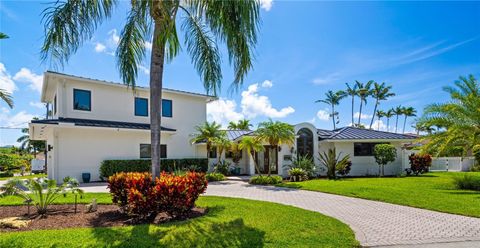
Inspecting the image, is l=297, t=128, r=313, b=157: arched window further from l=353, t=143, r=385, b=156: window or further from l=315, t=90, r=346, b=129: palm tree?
l=315, t=90, r=346, b=129: palm tree

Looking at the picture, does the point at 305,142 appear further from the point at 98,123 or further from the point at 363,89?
the point at 363,89

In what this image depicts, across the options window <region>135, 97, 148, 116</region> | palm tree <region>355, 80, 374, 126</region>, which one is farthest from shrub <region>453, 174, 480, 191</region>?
palm tree <region>355, 80, 374, 126</region>

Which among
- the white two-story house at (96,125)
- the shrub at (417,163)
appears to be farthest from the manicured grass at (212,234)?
the shrub at (417,163)

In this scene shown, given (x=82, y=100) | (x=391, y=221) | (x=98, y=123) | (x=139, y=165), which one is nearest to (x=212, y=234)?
(x=391, y=221)

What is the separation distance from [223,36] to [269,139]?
1241 centimetres

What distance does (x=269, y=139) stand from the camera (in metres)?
19.3

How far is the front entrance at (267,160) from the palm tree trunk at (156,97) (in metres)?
16.9

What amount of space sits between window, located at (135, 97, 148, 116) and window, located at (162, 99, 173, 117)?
56.6 inches

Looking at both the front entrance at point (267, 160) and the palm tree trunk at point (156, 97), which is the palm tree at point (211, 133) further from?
the palm tree trunk at point (156, 97)

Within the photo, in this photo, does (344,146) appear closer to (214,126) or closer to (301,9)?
(214,126)

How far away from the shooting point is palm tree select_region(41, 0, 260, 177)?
7.27 meters

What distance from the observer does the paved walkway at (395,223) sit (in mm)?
6828

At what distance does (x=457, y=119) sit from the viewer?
51.4ft

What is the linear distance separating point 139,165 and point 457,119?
1973 cm
